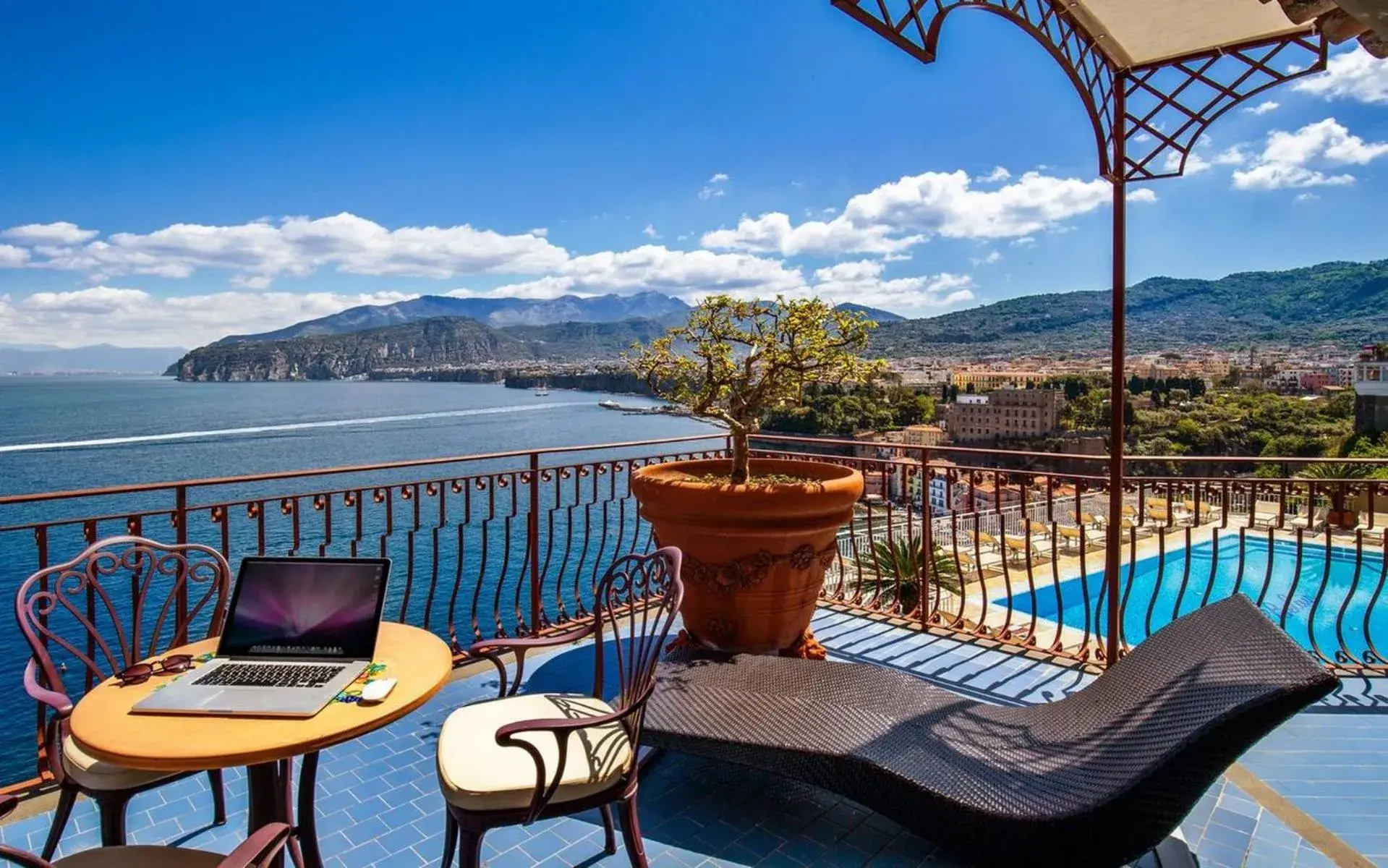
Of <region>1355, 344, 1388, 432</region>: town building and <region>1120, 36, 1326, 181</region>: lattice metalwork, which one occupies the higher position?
<region>1120, 36, 1326, 181</region>: lattice metalwork

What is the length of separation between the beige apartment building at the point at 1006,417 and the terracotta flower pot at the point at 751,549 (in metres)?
23.8

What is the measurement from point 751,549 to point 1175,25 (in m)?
2.75

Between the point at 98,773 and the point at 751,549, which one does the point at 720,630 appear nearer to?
the point at 751,549

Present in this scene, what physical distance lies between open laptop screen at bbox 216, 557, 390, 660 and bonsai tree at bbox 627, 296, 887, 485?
1.79 metres

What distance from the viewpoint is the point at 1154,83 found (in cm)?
340

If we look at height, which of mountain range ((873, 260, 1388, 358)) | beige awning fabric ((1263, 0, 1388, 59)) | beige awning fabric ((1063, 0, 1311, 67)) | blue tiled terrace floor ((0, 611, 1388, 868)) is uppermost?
mountain range ((873, 260, 1388, 358))

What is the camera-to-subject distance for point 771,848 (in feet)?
7.39

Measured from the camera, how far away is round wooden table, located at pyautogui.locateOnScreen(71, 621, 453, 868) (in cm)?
144

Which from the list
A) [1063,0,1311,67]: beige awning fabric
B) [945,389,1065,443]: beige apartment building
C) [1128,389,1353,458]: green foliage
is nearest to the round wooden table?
[1063,0,1311,67]: beige awning fabric

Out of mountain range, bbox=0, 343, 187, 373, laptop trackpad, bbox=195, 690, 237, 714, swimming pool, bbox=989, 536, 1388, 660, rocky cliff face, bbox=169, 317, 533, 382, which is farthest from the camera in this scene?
mountain range, bbox=0, 343, 187, 373

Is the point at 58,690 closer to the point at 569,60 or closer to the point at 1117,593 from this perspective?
the point at 1117,593

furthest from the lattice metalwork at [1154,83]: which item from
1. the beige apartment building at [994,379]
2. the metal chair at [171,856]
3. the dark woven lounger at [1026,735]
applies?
the beige apartment building at [994,379]

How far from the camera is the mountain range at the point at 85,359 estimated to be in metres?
163

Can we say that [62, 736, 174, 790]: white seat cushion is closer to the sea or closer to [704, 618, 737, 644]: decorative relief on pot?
[704, 618, 737, 644]: decorative relief on pot
